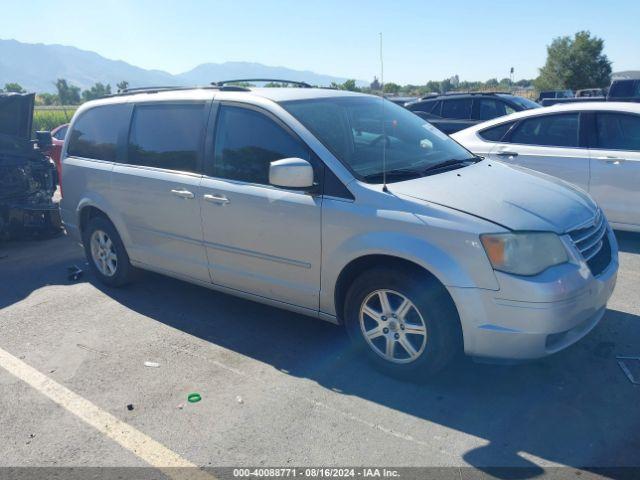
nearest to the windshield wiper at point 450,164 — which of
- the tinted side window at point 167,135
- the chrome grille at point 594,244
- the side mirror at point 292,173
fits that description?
the side mirror at point 292,173

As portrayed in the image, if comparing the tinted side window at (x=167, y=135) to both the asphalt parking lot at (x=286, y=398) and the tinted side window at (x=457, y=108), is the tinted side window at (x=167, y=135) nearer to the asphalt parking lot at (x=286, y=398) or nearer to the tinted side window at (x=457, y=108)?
the asphalt parking lot at (x=286, y=398)

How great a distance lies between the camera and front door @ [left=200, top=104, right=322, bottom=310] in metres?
3.82

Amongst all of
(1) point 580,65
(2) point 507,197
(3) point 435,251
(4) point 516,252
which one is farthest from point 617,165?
(1) point 580,65

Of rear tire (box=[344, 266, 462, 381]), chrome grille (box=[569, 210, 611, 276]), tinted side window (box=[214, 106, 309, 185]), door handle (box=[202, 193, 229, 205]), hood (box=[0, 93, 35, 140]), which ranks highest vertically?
hood (box=[0, 93, 35, 140])

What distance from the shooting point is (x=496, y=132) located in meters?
7.11

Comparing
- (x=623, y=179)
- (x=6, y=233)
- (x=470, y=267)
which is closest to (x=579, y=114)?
(x=623, y=179)

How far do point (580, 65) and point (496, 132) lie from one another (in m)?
50.6

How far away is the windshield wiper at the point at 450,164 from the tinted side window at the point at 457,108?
24.6 feet

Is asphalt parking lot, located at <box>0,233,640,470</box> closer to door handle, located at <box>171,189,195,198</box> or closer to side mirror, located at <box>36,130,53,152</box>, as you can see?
door handle, located at <box>171,189,195,198</box>

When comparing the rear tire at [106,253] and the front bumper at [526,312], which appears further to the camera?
the rear tire at [106,253]

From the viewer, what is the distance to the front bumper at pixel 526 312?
308 centimetres

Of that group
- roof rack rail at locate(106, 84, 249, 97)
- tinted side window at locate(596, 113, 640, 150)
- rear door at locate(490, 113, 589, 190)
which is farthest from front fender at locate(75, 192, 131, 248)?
tinted side window at locate(596, 113, 640, 150)

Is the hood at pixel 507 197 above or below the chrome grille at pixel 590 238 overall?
above

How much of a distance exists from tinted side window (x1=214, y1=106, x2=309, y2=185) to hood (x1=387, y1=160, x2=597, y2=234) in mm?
872
